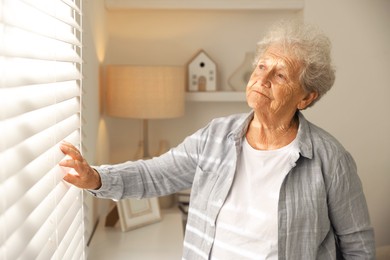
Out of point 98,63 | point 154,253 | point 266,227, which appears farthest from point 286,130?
point 98,63

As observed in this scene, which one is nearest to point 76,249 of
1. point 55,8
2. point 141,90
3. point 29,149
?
point 29,149

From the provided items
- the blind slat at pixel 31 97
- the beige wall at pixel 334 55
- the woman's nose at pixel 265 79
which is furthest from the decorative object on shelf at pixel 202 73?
the blind slat at pixel 31 97

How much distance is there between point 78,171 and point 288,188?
64 cm

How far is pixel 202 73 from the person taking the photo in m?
3.03

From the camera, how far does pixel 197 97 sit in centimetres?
296

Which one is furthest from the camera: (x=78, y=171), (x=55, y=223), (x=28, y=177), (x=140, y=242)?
(x=140, y=242)

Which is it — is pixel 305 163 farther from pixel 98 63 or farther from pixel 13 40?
pixel 98 63

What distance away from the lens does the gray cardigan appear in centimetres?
161

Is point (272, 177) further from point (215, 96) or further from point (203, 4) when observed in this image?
point (203, 4)

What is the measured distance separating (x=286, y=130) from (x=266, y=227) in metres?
0.35

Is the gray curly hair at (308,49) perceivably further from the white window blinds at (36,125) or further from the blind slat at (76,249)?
the blind slat at (76,249)

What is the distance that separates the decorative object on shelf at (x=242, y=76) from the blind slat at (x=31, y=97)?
64.6 inches

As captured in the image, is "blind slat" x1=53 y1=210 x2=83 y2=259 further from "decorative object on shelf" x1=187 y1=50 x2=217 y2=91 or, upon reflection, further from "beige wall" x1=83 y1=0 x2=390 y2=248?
"decorative object on shelf" x1=187 y1=50 x2=217 y2=91

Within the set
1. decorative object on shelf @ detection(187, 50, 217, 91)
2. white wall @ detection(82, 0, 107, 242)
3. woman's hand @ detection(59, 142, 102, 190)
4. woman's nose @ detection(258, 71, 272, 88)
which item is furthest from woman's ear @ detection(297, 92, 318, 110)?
decorative object on shelf @ detection(187, 50, 217, 91)
